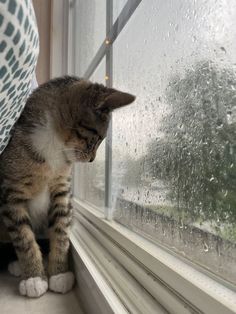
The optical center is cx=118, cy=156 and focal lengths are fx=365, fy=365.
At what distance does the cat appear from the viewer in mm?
990

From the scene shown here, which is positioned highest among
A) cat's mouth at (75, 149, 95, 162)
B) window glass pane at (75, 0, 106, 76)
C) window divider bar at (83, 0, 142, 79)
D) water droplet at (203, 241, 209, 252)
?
window glass pane at (75, 0, 106, 76)

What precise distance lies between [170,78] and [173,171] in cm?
19

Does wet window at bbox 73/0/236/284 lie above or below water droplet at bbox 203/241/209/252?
above

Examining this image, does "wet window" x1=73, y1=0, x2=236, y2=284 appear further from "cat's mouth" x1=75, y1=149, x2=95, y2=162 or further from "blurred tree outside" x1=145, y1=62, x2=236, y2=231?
"cat's mouth" x1=75, y1=149, x2=95, y2=162

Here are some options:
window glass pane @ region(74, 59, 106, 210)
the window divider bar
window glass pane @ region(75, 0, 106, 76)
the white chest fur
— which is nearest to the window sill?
the white chest fur

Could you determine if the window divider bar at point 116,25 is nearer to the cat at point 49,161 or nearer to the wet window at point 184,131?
the wet window at point 184,131

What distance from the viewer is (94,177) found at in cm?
150

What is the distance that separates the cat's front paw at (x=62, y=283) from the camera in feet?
2.89

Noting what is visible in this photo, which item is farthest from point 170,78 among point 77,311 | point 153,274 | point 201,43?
point 77,311

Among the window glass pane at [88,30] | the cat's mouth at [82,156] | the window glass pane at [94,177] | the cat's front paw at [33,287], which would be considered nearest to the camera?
the cat's front paw at [33,287]

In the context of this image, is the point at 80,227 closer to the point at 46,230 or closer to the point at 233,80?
the point at 46,230

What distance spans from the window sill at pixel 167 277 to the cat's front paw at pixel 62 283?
12 cm

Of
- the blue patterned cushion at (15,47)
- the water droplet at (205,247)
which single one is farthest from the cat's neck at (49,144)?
the water droplet at (205,247)

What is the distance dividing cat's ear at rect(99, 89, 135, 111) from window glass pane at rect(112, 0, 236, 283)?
36 mm
